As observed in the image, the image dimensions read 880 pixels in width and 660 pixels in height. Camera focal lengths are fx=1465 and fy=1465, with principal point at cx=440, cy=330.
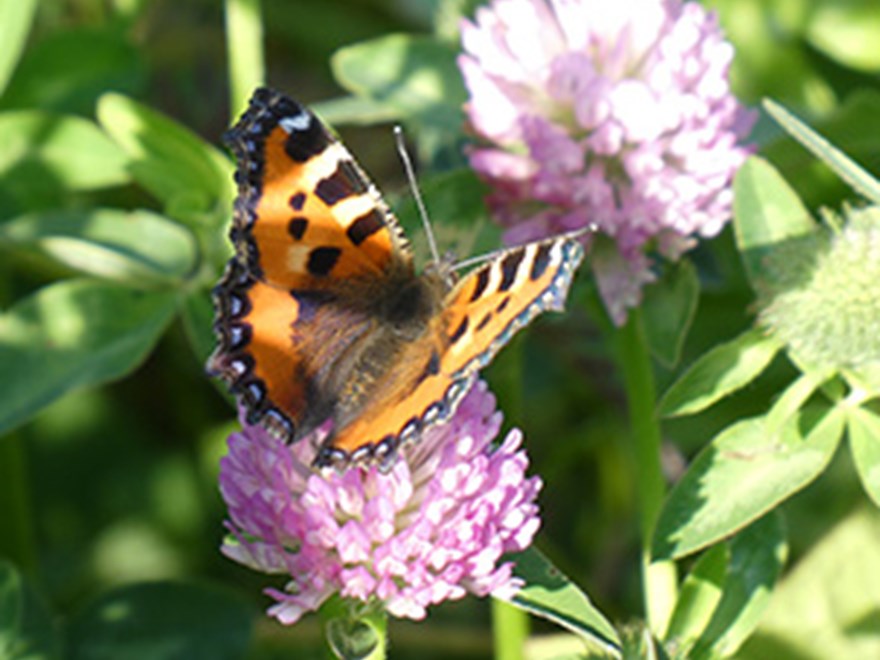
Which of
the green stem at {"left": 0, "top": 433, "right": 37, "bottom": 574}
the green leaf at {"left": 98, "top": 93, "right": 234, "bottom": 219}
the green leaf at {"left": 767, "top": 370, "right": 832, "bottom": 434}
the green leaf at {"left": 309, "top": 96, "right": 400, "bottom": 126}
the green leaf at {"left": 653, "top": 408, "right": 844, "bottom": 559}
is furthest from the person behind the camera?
the green stem at {"left": 0, "top": 433, "right": 37, "bottom": 574}

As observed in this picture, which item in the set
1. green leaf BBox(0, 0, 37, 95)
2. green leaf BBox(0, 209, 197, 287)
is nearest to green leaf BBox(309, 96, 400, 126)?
green leaf BBox(0, 209, 197, 287)

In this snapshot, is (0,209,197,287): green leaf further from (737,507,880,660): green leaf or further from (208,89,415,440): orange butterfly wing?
(737,507,880,660): green leaf

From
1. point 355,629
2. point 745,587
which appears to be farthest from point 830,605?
point 355,629

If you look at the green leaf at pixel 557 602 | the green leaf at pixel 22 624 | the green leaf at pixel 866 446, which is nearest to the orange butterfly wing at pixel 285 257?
the green leaf at pixel 557 602

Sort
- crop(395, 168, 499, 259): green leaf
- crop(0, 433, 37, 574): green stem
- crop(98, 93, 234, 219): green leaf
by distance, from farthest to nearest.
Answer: crop(0, 433, 37, 574): green stem
crop(98, 93, 234, 219): green leaf
crop(395, 168, 499, 259): green leaf

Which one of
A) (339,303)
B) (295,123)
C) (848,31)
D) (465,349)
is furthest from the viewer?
(848,31)

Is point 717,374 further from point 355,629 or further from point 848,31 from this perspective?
point 848,31
